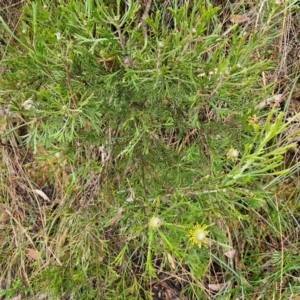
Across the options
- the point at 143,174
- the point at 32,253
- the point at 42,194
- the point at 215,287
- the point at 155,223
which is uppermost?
the point at 155,223

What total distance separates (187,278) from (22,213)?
1115 millimetres

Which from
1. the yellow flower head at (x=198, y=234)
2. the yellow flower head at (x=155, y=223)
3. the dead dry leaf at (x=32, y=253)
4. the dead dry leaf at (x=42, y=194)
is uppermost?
the yellow flower head at (x=155, y=223)

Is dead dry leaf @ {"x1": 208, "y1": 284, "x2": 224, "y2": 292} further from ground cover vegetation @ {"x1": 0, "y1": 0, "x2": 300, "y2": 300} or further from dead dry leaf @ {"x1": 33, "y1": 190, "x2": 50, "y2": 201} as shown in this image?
dead dry leaf @ {"x1": 33, "y1": 190, "x2": 50, "y2": 201}

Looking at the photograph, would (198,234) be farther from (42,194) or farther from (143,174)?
(42,194)

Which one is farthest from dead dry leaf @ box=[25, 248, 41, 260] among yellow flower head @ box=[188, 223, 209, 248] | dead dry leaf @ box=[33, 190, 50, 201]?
yellow flower head @ box=[188, 223, 209, 248]

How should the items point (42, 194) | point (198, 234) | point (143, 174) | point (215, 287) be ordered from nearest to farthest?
point (198, 234) < point (143, 174) < point (215, 287) < point (42, 194)

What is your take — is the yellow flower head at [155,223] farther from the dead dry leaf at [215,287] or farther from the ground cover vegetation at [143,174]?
the dead dry leaf at [215,287]

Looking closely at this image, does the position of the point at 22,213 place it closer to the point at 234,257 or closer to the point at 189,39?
the point at 234,257

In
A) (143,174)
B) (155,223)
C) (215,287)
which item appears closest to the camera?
(155,223)

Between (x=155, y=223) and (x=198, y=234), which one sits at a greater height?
(x=155, y=223)

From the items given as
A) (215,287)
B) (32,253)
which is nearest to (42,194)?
(32,253)

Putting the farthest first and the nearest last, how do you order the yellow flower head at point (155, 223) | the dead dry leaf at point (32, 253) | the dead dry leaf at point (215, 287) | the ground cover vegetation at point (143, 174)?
the dead dry leaf at point (32, 253)
the dead dry leaf at point (215, 287)
the ground cover vegetation at point (143, 174)
the yellow flower head at point (155, 223)

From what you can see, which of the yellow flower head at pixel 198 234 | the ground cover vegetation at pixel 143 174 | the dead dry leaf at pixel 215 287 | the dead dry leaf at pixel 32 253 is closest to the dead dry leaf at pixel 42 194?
the ground cover vegetation at pixel 143 174

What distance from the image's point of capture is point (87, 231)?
1.81 m
